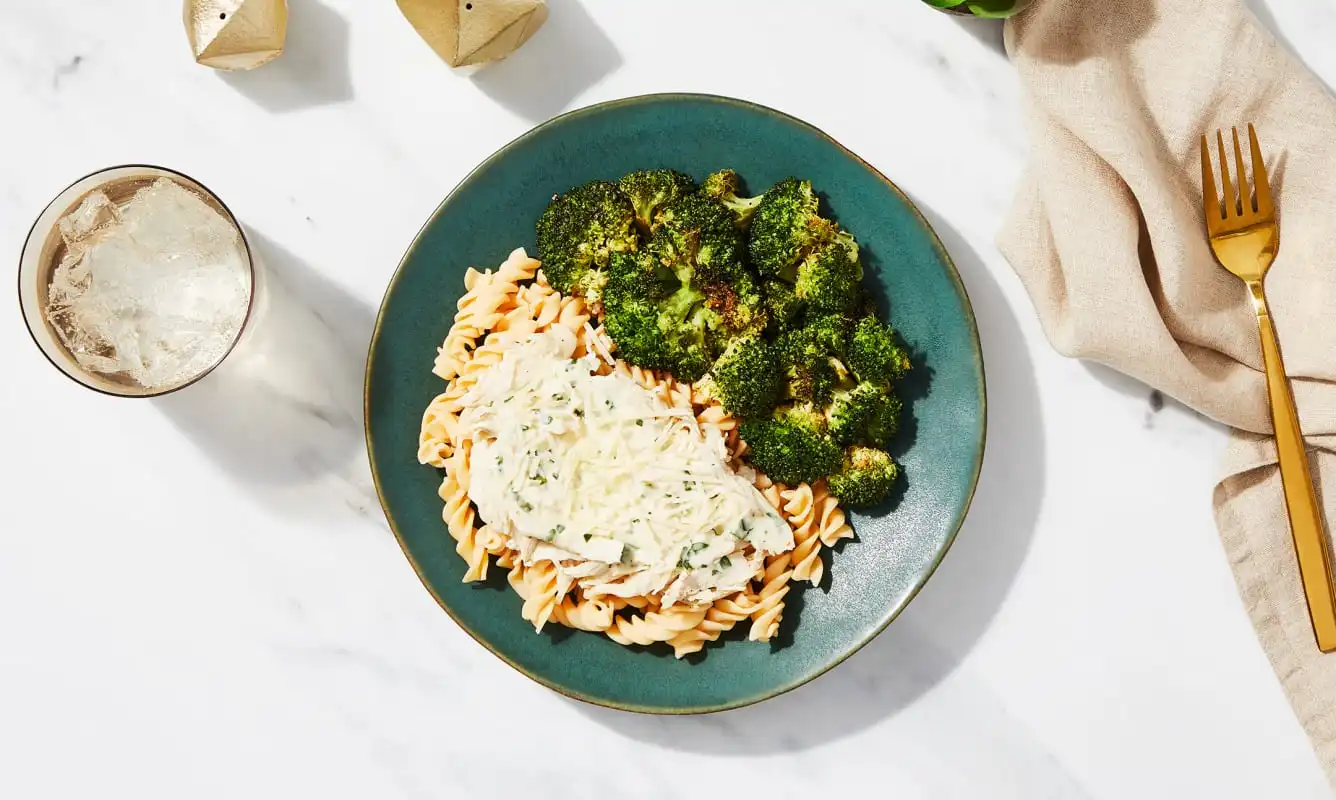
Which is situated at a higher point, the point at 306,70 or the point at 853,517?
the point at 306,70

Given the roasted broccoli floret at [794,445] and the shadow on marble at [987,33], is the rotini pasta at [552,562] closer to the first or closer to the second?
the roasted broccoli floret at [794,445]

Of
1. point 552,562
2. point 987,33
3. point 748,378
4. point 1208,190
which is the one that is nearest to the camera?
point 748,378

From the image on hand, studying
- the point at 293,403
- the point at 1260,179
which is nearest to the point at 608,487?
the point at 293,403

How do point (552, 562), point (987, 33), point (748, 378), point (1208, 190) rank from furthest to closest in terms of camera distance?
point (987, 33), point (1208, 190), point (552, 562), point (748, 378)

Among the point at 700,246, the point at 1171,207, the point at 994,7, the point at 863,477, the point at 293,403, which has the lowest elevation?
the point at 293,403

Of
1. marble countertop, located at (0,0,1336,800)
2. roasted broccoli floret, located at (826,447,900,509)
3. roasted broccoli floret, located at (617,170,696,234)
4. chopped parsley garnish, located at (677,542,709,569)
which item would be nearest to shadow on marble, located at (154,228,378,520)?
marble countertop, located at (0,0,1336,800)

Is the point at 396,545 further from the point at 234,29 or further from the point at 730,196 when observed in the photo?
the point at 234,29

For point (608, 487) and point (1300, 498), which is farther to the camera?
point (1300, 498)
